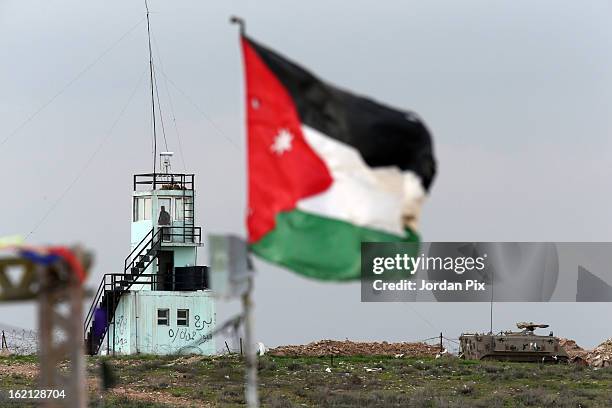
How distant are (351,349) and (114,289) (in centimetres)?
932

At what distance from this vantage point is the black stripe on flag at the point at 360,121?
12383 millimetres

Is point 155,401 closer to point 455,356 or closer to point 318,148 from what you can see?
point 455,356

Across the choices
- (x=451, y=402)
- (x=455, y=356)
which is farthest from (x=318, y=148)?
(x=455, y=356)

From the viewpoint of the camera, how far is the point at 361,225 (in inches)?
480

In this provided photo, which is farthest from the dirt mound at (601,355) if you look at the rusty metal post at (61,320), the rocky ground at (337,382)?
the rusty metal post at (61,320)

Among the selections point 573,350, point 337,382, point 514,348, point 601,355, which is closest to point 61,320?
point 337,382

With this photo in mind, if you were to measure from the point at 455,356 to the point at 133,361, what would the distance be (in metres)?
13.2

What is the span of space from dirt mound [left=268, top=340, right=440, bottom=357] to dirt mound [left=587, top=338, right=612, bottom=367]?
18.4 feet

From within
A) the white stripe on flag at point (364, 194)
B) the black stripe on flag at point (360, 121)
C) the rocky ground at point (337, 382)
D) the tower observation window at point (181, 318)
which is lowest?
the rocky ground at point (337, 382)

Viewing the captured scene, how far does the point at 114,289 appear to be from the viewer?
46188 mm

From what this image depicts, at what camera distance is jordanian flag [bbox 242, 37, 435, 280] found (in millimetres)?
12266

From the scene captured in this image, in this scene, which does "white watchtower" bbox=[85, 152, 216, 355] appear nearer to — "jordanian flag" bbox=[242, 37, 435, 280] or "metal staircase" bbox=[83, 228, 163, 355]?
"metal staircase" bbox=[83, 228, 163, 355]

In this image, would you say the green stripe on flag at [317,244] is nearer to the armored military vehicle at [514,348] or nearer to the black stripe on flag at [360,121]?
the black stripe on flag at [360,121]

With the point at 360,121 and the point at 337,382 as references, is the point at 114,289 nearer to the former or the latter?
the point at 337,382
